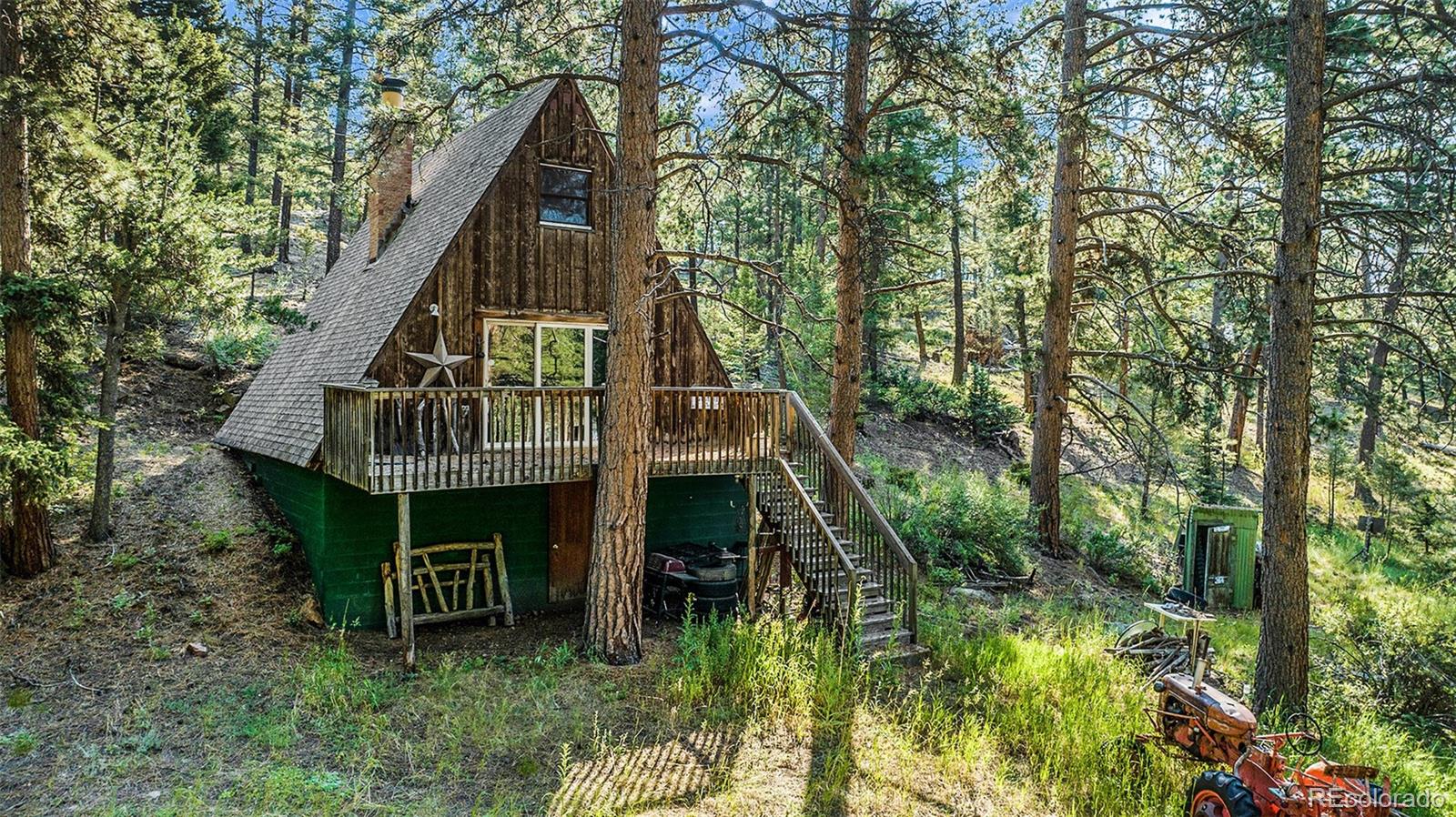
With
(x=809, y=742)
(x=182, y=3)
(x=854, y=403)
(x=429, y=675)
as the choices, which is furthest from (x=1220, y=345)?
(x=182, y=3)

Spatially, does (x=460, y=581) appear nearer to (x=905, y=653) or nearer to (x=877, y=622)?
(x=877, y=622)

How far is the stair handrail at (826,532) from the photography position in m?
8.85

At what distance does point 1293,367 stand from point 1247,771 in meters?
3.89

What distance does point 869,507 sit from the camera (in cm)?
953

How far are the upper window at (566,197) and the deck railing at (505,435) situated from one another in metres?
2.83

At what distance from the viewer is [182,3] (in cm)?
1805

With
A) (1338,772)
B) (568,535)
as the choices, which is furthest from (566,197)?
(1338,772)

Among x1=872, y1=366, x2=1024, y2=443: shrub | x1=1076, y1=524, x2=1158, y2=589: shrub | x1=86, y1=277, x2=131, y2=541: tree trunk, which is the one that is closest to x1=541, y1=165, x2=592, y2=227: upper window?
x1=86, y1=277, x2=131, y2=541: tree trunk

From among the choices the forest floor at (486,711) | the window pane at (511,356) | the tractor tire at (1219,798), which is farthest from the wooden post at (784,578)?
the tractor tire at (1219,798)

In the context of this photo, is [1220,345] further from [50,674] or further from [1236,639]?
[50,674]

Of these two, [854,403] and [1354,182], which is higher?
[1354,182]

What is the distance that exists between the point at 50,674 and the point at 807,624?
7.60m

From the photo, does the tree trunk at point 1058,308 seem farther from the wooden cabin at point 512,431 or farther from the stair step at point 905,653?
the stair step at point 905,653

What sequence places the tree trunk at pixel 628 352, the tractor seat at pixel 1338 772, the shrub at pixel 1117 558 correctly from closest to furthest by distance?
the tractor seat at pixel 1338 772, the tree trunk at pixel 628 352, the shrub at pixel 1117 558
